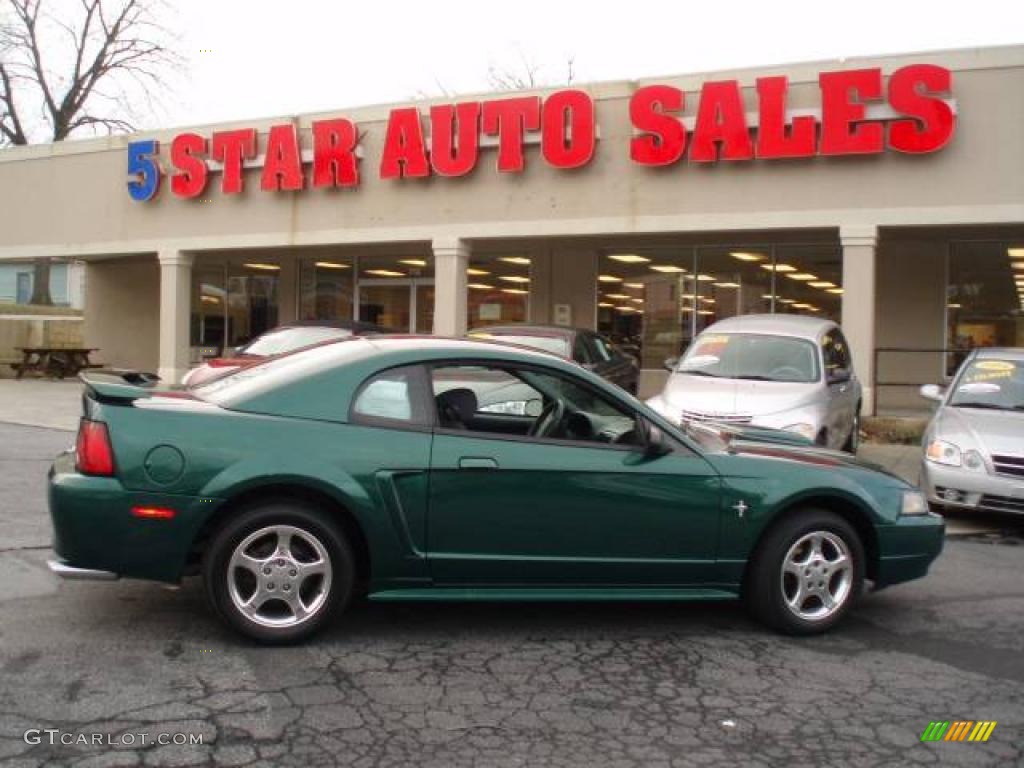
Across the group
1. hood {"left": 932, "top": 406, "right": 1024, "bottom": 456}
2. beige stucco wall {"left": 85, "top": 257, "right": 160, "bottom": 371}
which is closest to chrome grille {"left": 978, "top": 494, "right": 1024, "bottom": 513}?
hood {"left": 932, "top": 406, "right": 1024, "bottom": 456}

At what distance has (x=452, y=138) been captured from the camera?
1695 centimetres

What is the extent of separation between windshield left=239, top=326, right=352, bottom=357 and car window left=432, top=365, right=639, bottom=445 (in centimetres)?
711

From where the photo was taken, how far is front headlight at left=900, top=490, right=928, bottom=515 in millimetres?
5234

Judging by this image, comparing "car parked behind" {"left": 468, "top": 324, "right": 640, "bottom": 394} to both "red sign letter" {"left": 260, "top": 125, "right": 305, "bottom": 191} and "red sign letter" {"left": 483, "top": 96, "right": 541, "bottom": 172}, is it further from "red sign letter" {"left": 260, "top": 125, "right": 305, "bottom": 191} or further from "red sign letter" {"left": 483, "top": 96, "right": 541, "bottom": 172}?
"red sign letter" {"left": 260, "top": 125, "right": 305, "bottom": 191}

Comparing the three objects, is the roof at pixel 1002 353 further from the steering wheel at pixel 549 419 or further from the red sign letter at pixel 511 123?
the red sign letter at pixel 511 123

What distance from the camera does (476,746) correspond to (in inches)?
141

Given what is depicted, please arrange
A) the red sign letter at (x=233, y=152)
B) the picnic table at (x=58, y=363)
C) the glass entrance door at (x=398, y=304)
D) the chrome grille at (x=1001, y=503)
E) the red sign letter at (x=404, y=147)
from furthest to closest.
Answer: the picnic table at (x=58, y=363), the glass entrance door at (x=398, y=304), the red sign letter at (x=233, y=152), the red sign letter at (x=404, y=147), the chrome grille at (x=1001, y=503)

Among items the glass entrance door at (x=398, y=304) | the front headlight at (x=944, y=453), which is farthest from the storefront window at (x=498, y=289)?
the front headlight at (x=944, y=453)

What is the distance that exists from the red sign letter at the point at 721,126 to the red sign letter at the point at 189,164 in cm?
976

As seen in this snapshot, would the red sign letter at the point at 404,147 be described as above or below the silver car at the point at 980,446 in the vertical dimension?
above

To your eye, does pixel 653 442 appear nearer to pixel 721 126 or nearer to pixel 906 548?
pixel 906 548

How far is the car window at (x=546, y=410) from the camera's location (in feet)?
16.3

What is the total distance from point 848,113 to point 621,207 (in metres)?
3.59

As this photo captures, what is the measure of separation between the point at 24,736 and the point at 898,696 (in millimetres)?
3384
